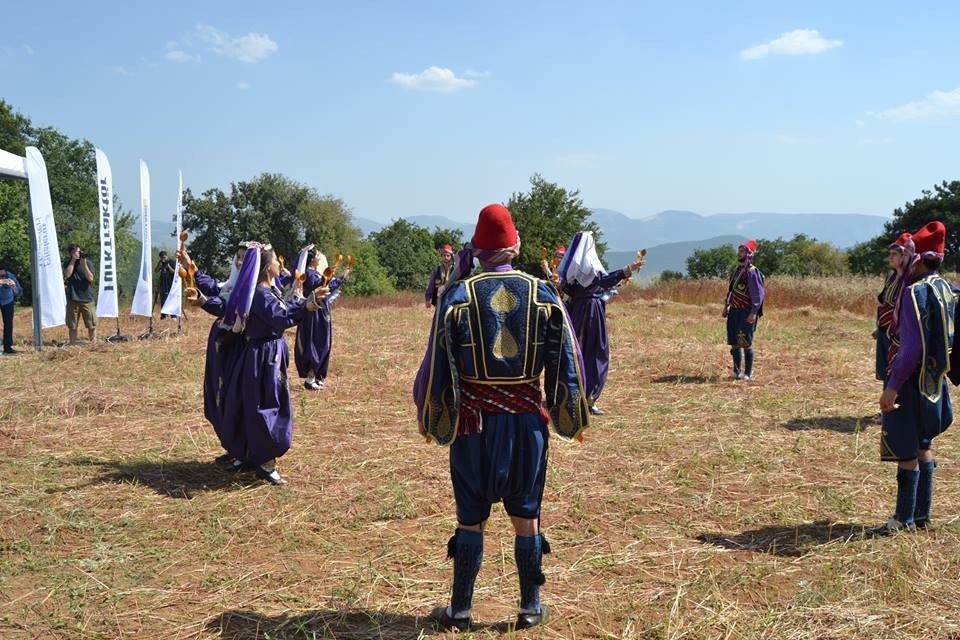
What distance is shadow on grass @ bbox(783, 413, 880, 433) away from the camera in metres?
7.83

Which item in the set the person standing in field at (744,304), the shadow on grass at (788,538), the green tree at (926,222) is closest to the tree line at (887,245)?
the green tree at (926,222)

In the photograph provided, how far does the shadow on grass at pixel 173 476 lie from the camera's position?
233 inches

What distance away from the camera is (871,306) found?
21266 mm

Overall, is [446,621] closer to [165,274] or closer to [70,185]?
[165,274]

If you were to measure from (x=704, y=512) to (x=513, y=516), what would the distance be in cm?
243

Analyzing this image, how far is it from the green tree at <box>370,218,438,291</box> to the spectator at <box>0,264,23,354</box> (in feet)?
134

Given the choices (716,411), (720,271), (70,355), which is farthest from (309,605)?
(720,271)

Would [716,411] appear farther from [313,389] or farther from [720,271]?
[720,271]

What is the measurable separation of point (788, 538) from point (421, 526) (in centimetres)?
241

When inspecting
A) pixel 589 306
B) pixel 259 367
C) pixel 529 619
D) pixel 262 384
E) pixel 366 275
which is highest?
pixel 366 275

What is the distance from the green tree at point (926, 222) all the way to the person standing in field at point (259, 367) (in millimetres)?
33036

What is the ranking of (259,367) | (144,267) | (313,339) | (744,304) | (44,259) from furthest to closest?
(144,267) → (44,259) → (744,304) → (313,339) → (259,367)

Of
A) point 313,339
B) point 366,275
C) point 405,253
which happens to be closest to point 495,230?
point 313,339

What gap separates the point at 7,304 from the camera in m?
12.5
